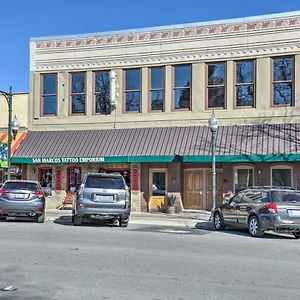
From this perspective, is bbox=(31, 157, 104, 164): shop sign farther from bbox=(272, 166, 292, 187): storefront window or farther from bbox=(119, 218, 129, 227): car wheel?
bbox=(272, 166, 292, 187): storefront window

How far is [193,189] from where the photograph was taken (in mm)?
24109

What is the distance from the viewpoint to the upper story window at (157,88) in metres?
24.9

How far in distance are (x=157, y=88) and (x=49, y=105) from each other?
590cm

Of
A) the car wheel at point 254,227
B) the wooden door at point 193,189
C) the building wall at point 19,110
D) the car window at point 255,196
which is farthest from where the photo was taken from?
the building wall at point 19,110

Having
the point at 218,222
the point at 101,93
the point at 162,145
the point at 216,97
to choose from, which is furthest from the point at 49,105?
the point at 218,222

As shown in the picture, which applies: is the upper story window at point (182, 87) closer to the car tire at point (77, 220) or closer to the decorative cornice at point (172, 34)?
the decorative cornice at point (172, 34)

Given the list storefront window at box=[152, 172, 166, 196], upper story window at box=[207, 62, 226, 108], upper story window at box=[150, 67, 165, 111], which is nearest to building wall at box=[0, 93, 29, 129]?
upper story window at box=[150, 67, 165, 111]

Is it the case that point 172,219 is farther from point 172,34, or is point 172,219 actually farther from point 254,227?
point 172,34

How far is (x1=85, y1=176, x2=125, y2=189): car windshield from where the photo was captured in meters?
16.4

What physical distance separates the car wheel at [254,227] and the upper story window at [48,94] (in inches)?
568

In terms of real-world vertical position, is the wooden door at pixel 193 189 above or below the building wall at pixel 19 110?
below

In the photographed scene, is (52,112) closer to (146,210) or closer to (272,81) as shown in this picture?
(146,210)

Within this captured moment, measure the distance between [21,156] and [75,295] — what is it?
61.2 ft

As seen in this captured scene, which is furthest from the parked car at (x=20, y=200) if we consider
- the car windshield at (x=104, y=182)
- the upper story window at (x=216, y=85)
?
the upper story window at (x=216, y=85)
